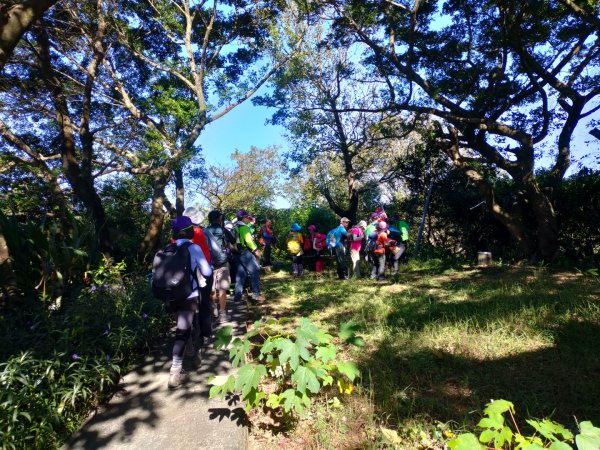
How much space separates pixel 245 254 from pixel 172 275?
2695mm

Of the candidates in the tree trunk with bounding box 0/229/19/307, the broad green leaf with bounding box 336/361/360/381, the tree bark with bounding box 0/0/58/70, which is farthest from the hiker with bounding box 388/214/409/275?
the tree bark with bounding box 0/0/58/70

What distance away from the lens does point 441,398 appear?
293cm

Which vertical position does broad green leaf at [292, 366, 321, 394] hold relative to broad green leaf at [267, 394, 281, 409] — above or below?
above

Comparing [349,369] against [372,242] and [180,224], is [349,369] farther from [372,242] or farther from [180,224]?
[372,242]

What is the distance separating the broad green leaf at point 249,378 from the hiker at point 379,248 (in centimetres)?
599

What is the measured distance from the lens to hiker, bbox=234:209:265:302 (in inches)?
231

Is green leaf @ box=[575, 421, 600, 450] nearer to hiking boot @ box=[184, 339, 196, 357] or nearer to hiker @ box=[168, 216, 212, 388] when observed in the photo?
hiker @ box=[168, 216, 212, 388]

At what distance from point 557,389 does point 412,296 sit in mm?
3381

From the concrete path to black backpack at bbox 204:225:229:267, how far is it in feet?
5.53

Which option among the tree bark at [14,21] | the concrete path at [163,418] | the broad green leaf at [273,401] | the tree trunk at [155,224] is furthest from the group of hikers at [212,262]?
the tree trunk at [155,224]

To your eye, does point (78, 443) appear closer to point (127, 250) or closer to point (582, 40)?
point (127, 250)

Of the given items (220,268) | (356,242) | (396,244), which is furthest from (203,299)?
(396,244)

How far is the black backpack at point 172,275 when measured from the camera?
329cm

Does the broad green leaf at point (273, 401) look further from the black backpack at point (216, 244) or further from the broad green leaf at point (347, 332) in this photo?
the black backpack at point (216, 244)
